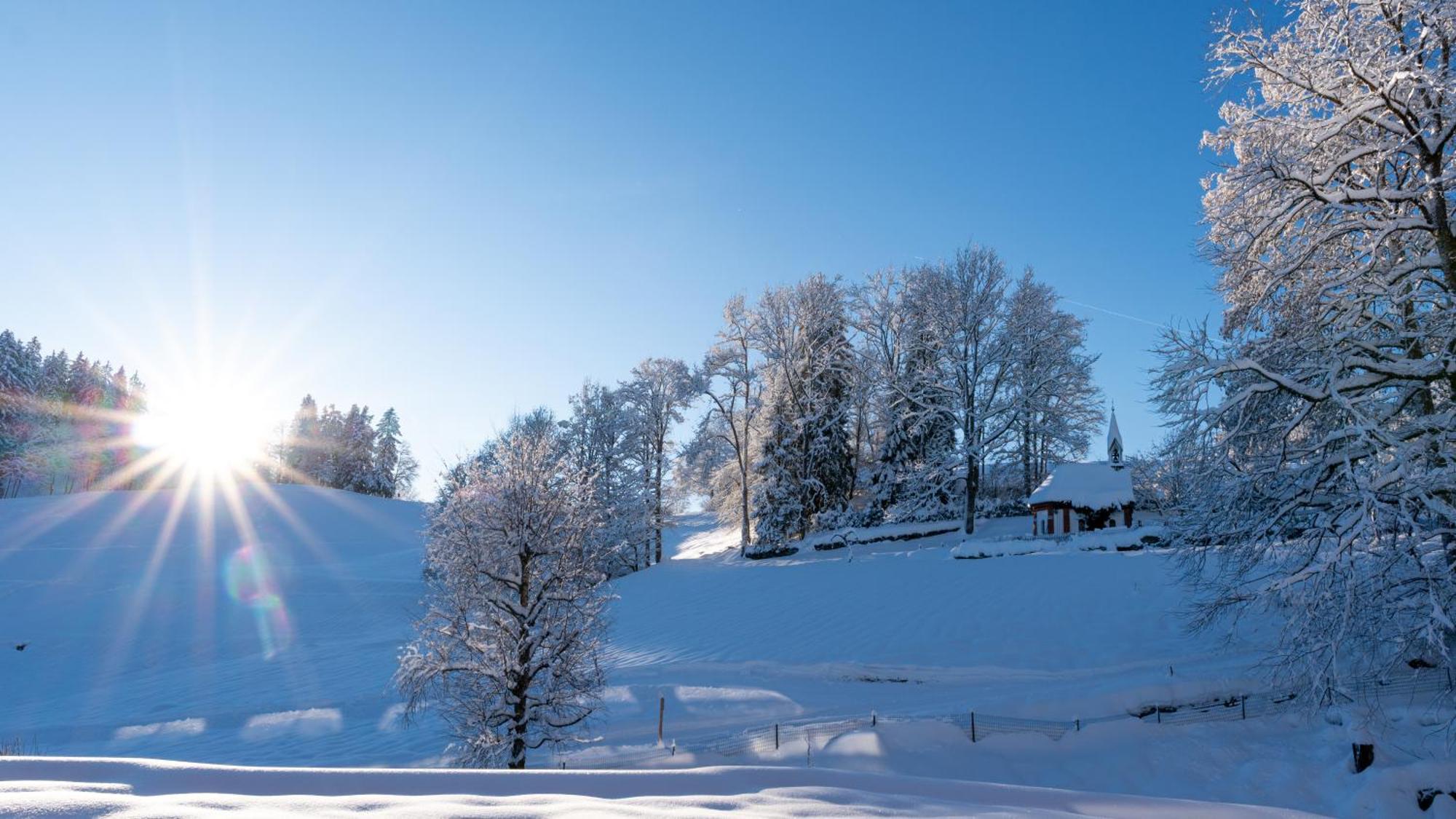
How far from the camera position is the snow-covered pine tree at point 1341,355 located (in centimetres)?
747

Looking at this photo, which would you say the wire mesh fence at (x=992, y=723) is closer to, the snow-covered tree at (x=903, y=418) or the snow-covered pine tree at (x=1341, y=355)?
the snow-covered pine tree at (x=1341, y=355)

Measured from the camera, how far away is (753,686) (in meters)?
15.5

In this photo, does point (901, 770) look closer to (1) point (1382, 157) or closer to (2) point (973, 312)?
(1) point (1382, 157)

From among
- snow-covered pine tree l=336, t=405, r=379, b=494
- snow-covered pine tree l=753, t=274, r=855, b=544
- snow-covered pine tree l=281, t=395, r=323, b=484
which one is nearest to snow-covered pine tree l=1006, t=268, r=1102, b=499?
snow-covered pine tree l=753, t=274, r=855, b=544

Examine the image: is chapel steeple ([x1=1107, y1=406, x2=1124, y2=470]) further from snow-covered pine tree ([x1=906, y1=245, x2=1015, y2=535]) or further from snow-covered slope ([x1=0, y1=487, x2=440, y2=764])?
snow-covered slope ([x1=0, y1=487, x2=440, y2=764])

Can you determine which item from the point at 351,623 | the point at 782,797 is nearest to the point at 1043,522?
the point at 351,623

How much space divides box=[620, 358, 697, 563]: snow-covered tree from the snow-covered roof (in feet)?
61.2

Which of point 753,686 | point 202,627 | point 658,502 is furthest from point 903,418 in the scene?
point 202,627

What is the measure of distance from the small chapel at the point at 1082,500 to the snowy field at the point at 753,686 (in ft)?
5.67

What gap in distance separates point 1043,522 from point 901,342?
1232cm

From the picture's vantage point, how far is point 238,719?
56.2 ft

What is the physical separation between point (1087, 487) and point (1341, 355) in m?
26.2

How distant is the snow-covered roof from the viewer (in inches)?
1252

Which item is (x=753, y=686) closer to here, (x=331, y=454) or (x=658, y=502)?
(x=658, y=502)
